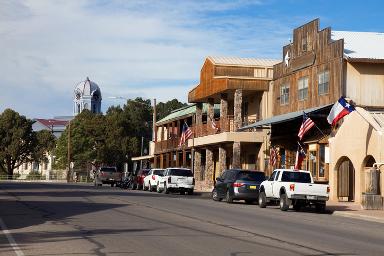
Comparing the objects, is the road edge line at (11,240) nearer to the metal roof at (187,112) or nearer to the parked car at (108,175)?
the metal roof at (187,112)

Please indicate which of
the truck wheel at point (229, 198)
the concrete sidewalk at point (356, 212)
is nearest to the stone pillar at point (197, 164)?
the truck wheel at point (229, 198)

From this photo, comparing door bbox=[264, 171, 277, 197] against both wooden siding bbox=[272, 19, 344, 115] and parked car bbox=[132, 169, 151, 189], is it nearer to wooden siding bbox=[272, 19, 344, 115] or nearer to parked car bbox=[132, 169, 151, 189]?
wooden siding bbox=[272, 19, 344, 115]

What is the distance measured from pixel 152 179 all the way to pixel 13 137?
189ft

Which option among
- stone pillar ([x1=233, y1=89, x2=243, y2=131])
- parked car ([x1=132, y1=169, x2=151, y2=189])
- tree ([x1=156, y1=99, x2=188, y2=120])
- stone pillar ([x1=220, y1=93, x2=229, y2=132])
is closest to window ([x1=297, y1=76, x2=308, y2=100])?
stone pillar ([x1=233, y1=89, x2=243, y2=131])

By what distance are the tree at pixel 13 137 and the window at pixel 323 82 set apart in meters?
69.0

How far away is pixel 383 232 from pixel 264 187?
36.2 feet

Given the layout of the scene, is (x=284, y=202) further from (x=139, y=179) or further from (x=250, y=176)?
(x=139, y=179)

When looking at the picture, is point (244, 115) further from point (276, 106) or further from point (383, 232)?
point (383, 232)

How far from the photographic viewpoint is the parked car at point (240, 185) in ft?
111

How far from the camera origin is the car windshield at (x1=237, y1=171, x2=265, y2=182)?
Result: 112 ft

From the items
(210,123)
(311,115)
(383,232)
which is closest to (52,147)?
(210,123)

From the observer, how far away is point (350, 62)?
3816 cm

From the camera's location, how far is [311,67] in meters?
41.6

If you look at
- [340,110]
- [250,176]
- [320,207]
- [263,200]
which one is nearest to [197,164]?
[250,176]
